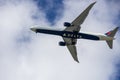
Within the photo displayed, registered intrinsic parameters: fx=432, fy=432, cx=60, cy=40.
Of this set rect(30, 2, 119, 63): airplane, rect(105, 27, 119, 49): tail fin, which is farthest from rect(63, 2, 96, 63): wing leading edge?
rect(105, 27, 119, 49): tail fin

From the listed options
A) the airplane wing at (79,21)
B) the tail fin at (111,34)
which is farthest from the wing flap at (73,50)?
the tail fin at (111,34)

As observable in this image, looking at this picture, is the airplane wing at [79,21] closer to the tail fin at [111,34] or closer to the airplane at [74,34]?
the airplane at [74,34]

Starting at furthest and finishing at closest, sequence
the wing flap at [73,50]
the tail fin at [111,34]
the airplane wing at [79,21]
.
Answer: the wing flap at [73,50]
the tail fin at [111,34]
the airplane wing at [79,21]

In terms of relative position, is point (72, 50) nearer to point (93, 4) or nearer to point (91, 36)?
point (91, 36)

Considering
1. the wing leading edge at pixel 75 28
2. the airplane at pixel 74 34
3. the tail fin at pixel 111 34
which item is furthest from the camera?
the tail fin at pixel 111 34

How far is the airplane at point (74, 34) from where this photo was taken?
154 m

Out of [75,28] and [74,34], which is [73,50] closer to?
[74,34]

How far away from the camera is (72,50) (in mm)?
165250

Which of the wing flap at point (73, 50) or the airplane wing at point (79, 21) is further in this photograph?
the wing flap at point (73, 50)

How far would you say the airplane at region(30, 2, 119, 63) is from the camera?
153550 mm

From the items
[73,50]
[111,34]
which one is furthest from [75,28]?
[111,34]

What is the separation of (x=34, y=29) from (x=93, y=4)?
2658 cm

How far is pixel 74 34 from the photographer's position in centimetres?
15862

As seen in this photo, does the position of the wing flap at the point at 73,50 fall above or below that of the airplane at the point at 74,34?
below
